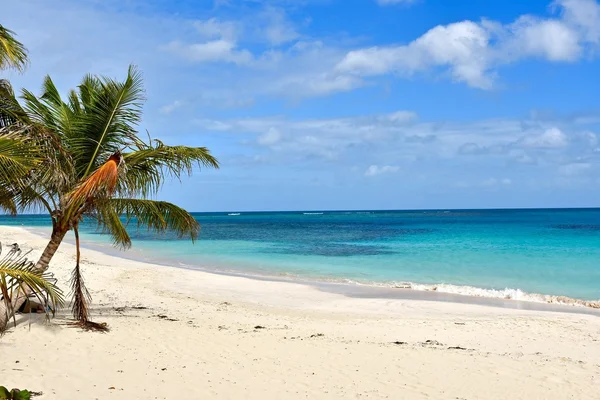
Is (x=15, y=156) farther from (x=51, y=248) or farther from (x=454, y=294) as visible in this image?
(x=454, y=294)

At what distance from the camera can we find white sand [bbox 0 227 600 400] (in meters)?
5.93

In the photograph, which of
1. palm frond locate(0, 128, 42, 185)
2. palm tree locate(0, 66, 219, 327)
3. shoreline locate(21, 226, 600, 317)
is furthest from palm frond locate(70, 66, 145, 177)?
shoreline locate(21, 226, 600, 317)

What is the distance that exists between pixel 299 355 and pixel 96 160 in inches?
169

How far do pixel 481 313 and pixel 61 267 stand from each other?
527 inches

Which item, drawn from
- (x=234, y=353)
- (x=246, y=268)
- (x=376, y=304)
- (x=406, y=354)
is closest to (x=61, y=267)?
(x=246, y=268)

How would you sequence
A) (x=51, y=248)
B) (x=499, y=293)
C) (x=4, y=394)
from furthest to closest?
(x=499, y=293) < (x=51, y=248) < (x=4, y=394)

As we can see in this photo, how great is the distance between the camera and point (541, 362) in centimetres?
748

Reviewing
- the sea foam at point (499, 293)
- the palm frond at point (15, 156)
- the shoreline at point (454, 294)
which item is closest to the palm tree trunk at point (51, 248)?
the palm frond at point (15, 156)

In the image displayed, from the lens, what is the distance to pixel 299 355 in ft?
24.0

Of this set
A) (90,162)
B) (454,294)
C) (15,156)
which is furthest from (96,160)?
(454,294)

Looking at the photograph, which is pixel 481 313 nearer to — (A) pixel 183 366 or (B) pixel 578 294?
(B) pixel 578 294

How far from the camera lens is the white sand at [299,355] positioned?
5.93 m

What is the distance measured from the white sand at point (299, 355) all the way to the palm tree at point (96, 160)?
55.1 inches

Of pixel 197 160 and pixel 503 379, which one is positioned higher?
pixel 197 160
